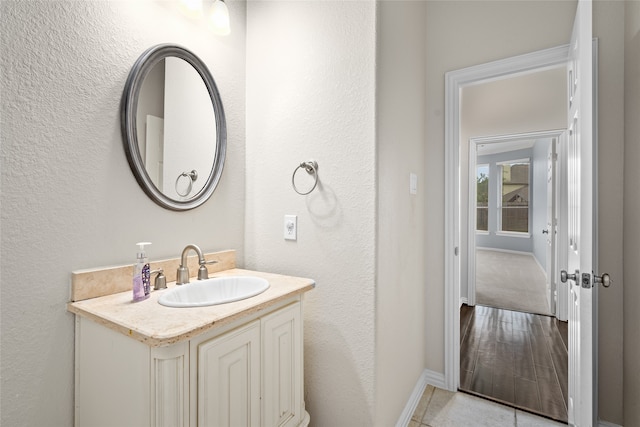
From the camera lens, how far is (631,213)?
151 centimetres

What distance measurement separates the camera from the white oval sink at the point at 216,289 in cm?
119

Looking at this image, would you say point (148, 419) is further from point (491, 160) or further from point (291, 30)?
point (491, 160)

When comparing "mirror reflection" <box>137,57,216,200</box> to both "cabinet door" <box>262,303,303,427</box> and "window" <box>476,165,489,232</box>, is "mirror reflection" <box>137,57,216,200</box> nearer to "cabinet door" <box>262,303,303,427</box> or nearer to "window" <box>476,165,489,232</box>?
"cabinet door" <box>262,303,303,427</box>

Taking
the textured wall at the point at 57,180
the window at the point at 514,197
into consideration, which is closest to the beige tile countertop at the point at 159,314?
the textured wall at the point at 57,180

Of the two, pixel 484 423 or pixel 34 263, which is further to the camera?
pixel 484 423

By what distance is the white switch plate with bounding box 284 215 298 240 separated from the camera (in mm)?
1523

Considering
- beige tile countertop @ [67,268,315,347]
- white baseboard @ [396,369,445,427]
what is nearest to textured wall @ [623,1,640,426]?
white baseboard @ [396,369,445,427]

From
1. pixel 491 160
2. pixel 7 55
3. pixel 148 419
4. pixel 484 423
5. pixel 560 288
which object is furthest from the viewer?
pixel 491 160

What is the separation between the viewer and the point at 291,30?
1542 mm

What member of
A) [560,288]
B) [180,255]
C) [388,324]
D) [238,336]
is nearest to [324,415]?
[388,324]

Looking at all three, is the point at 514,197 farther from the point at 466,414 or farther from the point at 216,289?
the point at 216,289

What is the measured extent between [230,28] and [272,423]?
1.86 metres

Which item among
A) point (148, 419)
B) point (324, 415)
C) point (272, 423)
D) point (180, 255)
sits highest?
point (180, 255)

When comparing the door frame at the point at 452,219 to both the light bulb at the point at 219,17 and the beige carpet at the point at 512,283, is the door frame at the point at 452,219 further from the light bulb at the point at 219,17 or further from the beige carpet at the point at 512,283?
the beige carpet at the point at 512,283
